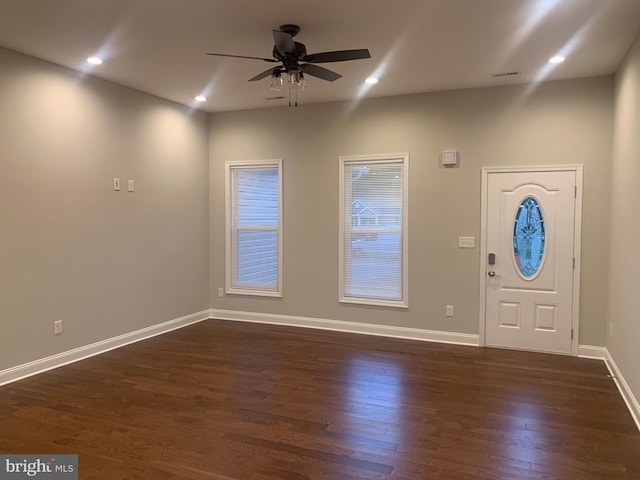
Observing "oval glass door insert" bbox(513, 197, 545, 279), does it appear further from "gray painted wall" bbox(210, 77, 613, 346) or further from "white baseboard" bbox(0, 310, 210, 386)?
"white baseboard" bbox(0, 310, 210, 386)

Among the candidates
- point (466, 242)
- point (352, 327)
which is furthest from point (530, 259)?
point (352, 327)

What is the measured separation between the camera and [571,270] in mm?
4820

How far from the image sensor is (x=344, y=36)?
3.67 m

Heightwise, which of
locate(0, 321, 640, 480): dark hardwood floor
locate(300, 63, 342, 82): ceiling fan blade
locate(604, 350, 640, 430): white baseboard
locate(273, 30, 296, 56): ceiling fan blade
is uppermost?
locate(273, 30, 296, 56): ceiling fan blade

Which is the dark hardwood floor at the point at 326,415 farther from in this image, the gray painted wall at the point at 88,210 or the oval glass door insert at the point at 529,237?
the oval glass door insert at the point at 529,237

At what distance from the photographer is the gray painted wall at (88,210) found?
159 inches

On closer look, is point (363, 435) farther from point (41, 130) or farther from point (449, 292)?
point (41, 130)

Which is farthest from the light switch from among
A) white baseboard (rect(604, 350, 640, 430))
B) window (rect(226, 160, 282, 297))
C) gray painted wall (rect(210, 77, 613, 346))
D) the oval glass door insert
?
window (rect(226, 160, 282, 297))

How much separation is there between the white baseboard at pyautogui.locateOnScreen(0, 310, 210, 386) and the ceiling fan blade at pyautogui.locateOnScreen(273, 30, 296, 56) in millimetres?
3491

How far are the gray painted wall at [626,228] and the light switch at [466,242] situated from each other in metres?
1.32

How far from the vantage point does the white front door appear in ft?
15.9

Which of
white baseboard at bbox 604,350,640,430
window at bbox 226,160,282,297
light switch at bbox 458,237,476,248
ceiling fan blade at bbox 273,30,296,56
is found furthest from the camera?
window at bbox 226,160,282,297

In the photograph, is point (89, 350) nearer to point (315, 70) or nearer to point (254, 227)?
point (254, 227)

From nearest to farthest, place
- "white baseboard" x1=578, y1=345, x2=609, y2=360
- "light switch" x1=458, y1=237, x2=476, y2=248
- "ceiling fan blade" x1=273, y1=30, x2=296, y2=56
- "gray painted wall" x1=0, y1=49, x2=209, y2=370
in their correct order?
1. "ceiling fan blade" x1=273, y1=30, x2=296, y2=56
2. "gray painted wall" x1=0, y1=49, x2=209, y2=370
3. "white baseboard" x1=578, y1=345, x2=609, y2=360
4. "light switch" x1=458, y1=237, x2=476, y2=248
